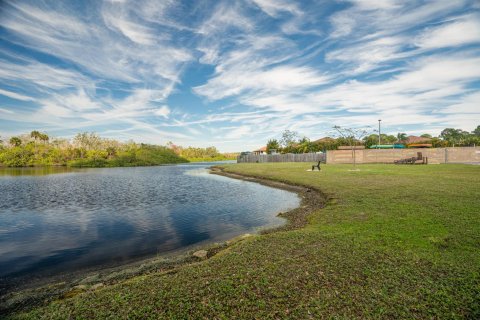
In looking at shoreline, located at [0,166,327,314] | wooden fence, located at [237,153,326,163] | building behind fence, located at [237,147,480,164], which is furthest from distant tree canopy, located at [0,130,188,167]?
shoreline, located at [0,166,327,314]

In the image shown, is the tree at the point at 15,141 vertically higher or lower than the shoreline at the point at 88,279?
higher

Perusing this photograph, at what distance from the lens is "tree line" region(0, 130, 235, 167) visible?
72.0 metres

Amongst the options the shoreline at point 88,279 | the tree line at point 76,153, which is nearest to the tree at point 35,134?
the tree line at point 76,153

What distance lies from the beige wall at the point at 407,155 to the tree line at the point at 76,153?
204ft

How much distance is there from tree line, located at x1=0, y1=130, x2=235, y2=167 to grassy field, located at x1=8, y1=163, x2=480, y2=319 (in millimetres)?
78195

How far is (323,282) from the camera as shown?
415 cm

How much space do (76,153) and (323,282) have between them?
314 feet

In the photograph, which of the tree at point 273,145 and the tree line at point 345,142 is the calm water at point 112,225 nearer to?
the tree line at point 345,142

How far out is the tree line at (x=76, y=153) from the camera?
236 feet

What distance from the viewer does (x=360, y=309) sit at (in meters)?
3.44

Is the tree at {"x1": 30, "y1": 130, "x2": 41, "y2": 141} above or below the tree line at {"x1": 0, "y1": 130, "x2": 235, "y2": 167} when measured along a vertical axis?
above

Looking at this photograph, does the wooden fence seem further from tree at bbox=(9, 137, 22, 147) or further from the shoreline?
tree at bbox=(9, 137, 22, 147)

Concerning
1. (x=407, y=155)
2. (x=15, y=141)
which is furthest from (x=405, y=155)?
(x=15, y=141)

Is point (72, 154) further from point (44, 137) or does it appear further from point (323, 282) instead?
point (323, 282)
